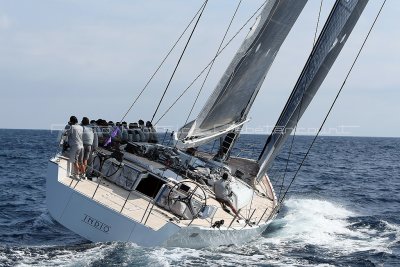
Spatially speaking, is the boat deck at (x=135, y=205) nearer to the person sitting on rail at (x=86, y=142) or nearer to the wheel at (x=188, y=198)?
the wheel at (x=188, y=198)

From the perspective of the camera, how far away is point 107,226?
1149cm

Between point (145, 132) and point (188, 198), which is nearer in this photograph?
point (188, 198)

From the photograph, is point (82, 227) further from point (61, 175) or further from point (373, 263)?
point (373, 263)

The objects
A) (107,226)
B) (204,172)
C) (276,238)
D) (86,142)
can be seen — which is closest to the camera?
(107,226)

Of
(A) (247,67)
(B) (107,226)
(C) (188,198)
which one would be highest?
(A) (247,67)

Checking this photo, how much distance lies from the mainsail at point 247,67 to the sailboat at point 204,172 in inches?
1.1

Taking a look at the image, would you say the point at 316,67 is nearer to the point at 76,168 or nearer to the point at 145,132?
the point at 145,132

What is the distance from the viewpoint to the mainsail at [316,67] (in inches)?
683

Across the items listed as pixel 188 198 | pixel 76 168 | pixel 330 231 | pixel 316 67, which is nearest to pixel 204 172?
pixel 188 198

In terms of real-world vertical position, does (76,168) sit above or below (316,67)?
below

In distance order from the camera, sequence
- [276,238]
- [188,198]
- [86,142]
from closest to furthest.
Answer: [188,198], [86,142], [276,238]

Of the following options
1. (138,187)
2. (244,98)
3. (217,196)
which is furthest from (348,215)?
(138,187)

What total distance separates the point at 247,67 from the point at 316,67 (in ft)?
7.29

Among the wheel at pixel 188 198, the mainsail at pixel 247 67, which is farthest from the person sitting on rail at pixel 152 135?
the wheel at pixel 188 198
